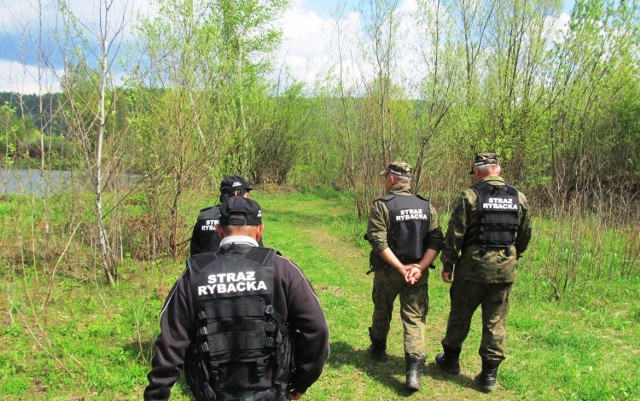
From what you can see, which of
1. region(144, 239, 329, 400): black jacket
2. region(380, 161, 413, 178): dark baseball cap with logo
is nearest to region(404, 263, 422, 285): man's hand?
region(380, 161, 413, 178): dark baseball cap with logo

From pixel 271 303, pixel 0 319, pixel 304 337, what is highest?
pixel 271 303

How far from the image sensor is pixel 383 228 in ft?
12.6

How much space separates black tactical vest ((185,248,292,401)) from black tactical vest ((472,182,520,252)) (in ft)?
7.91

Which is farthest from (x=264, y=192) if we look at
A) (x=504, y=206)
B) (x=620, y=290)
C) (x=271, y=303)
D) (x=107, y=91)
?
(x=271, y=303)

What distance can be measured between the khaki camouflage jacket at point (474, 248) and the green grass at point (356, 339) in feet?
3.62

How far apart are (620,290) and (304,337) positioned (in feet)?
21.2

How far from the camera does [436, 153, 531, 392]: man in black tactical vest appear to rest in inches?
145

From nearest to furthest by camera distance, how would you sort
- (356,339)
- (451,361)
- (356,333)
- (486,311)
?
(486,311)
(451,361)
(356,339)
(356,333)

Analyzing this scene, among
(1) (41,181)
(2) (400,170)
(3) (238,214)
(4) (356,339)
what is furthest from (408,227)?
(1) (41,181)

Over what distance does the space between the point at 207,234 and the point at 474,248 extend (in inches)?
98.6

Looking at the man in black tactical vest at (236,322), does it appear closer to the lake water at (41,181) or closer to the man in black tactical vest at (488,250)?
the man in black tactical vest at (488,250)

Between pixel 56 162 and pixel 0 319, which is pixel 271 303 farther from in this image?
pixel 56 162

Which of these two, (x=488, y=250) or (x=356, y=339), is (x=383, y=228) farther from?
(x=356, y=339)

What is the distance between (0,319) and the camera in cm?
522
